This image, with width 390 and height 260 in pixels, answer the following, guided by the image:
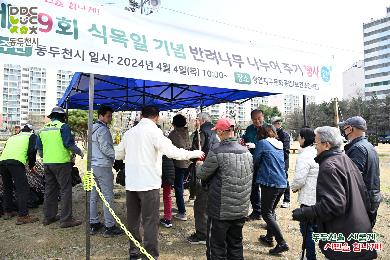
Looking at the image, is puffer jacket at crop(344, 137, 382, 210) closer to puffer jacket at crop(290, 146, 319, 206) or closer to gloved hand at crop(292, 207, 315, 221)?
puffer jacket at crop(290, 146, 319, 206)

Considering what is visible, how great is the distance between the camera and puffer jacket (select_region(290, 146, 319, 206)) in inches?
131

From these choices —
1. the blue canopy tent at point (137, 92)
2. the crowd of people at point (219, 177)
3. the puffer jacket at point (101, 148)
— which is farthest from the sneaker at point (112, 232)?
the blue canopy tent at point (137, 92)

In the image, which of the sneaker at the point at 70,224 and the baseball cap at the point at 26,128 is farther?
the baseball cap at the point at 26,128

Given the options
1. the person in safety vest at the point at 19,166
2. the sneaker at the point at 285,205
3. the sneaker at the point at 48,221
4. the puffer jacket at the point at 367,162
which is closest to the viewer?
the puffer jacket at the point at 367,162

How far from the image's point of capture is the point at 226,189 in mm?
2990

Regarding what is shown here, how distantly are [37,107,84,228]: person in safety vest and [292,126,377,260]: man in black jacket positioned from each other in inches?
154

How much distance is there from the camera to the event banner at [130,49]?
2715 millimetres

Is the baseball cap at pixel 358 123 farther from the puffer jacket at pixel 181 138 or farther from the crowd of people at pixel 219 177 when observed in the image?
the puffer jacket at pixel 181 138

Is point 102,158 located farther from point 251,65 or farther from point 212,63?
point 251,65

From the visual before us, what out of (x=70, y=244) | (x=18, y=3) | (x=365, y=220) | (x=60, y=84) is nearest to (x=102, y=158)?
(x=70, y=244)

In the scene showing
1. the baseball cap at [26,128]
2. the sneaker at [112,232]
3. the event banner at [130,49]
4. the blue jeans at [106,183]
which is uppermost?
the event banner at [130,49]

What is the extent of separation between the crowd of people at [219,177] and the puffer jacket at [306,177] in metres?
0.01

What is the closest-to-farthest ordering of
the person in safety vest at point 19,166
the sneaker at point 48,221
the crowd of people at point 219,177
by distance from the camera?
→ 1. the crowd of people at point 219,177
2. the sneaker at point 48,221
3. the person in safety vest at point 19,166

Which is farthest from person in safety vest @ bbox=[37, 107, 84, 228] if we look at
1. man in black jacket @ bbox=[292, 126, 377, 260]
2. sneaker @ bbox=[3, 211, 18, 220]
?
man in black jacket @ bbox=[292, 126, 377, 260]
